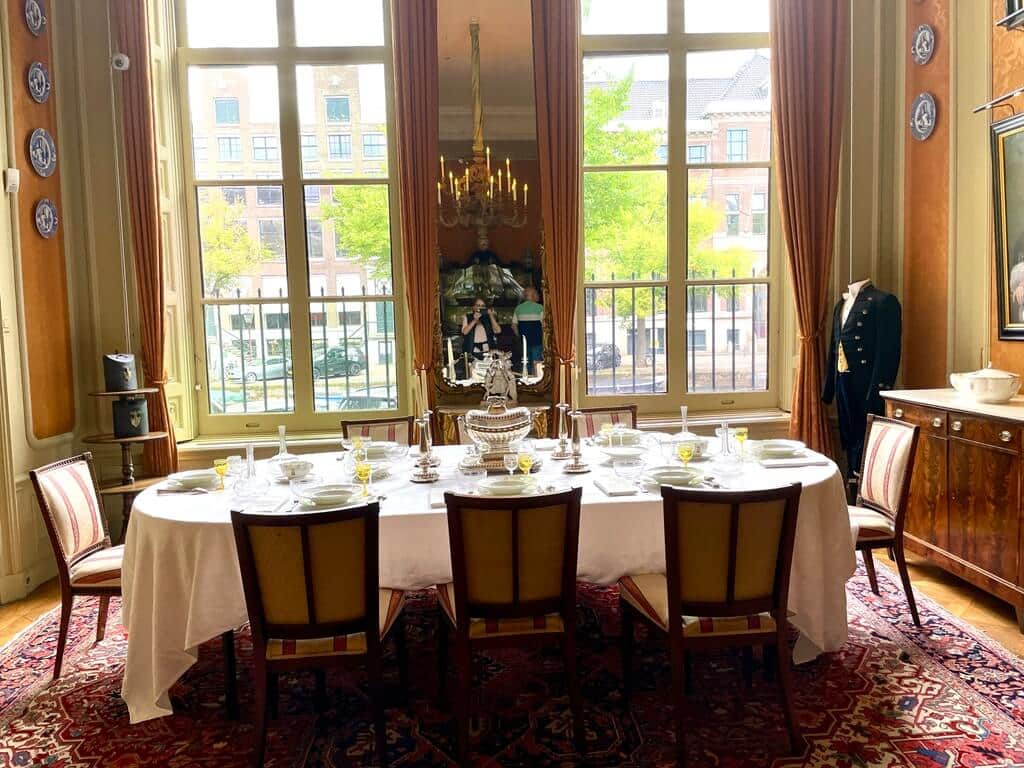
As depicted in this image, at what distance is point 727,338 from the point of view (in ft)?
17.6

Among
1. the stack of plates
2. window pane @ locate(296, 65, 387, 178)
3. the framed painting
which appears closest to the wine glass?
the stack of plates

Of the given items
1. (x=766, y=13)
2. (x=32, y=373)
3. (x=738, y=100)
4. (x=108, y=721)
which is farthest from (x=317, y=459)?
(x=766, y=13)

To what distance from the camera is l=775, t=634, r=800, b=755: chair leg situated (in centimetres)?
242

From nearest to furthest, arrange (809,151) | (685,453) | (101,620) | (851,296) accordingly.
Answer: (685,453), (101,620), (851,296), (809,151)

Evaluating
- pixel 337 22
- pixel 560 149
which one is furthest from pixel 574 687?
pixel 337 22

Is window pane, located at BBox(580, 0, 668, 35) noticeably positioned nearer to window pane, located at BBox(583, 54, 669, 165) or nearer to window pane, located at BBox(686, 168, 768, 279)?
window pane, located at BBox(583, 54, 669, 165)

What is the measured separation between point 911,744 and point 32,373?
4.28 m

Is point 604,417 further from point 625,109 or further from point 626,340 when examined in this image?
point 625,109

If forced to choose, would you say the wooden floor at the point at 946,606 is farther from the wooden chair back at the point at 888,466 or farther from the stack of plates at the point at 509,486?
the stack of plates at the point at 509,486

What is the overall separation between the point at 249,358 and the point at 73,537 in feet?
7.20

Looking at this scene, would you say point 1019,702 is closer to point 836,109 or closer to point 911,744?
point 911,744

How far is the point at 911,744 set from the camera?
8.08 ft

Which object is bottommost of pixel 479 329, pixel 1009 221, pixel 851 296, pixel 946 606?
pixel 946 606

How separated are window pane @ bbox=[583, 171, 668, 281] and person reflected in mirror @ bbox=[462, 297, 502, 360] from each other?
0.69 meters
